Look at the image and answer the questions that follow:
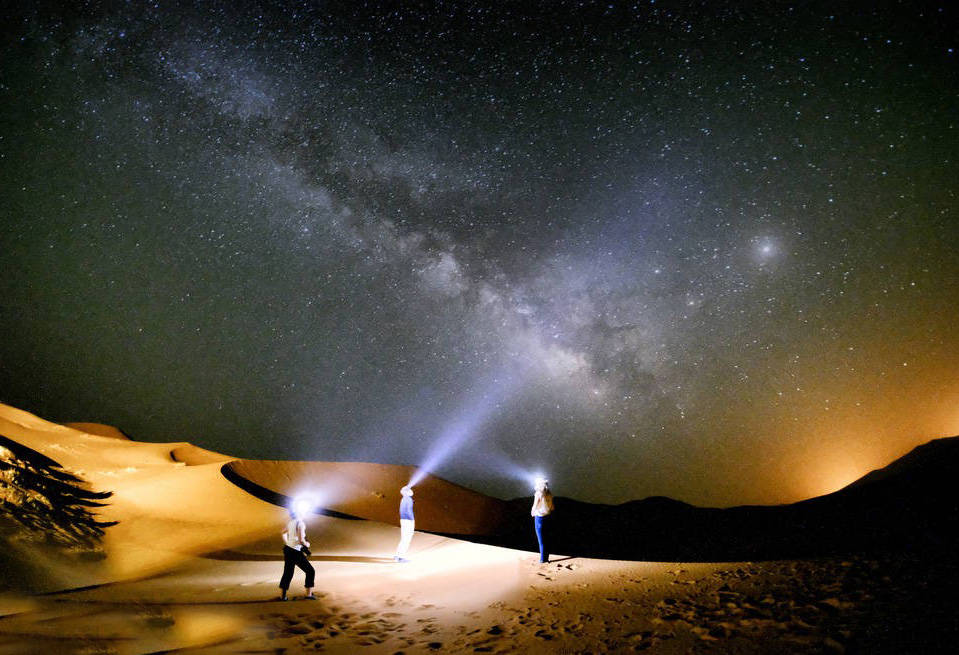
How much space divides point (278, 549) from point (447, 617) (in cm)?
834

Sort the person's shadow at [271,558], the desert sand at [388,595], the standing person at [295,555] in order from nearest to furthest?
1. the desert sand at [388,595]
2. the standing person at [295,555]
3. the person's shadow at [271,558]

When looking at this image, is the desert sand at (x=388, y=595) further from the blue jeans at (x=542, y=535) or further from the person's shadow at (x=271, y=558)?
the blue jeans at (x=542, y=535)

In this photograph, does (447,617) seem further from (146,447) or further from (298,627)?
(146,447)

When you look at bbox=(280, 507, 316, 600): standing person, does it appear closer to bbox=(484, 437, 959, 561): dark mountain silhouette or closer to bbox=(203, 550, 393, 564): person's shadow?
bbox=(203, 550, 393, 564): person's shadow

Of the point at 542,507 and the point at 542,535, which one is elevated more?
the point at 542,507

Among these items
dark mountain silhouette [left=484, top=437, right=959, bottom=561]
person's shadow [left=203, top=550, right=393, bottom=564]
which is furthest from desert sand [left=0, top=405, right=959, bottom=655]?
dark mountain silhouette [left=484, top=437, right=959, bottom=561]

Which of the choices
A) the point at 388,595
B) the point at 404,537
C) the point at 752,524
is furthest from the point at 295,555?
the point at 752,524

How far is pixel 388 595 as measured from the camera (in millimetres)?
7383

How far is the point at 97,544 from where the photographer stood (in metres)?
11.2

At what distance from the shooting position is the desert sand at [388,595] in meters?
4.90

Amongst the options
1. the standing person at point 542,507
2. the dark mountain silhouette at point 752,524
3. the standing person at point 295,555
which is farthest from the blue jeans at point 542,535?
the dark mountain silhouette at point 752,524

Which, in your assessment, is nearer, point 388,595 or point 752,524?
point 388,595

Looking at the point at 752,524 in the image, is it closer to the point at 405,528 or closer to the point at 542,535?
the point at 542,535

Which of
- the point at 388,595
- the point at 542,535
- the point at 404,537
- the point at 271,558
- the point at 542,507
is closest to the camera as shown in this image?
the point at 388,595
